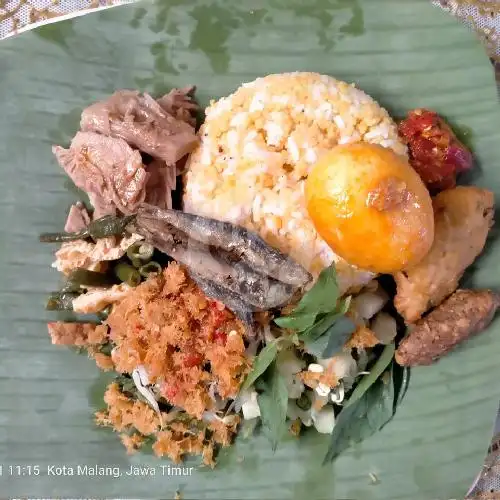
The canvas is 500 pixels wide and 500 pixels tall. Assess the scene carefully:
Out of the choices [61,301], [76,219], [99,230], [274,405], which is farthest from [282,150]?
[61,301]

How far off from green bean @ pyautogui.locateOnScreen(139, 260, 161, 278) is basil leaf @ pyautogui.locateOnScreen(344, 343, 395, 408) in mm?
1148

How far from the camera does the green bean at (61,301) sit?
2.95 meters

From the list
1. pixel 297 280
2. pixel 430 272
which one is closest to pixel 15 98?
pixel 297 280

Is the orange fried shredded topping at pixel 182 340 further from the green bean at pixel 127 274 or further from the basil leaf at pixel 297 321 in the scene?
the basil leaf at pixel 297 321

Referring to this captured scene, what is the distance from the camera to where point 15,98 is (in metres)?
2.93

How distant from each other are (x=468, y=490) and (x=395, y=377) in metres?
Answer: 0.62

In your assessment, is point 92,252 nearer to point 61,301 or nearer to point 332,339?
point 61,301

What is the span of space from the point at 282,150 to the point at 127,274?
997mm

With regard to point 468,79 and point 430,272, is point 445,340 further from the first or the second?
point 468,79

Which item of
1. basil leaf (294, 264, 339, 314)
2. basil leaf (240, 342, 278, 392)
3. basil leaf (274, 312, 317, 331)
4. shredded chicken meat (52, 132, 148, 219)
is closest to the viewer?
basil leaf (294, 264, 339, 314)

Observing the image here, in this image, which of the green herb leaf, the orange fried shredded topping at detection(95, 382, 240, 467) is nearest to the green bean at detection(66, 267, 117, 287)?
the orange fried shredded topping at detection(95, 382, 240, 467)

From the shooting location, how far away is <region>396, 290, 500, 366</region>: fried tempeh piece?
262 centimetres

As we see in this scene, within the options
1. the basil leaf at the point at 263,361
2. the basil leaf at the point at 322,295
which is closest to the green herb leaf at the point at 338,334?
the basil leaf at the point at 322,295

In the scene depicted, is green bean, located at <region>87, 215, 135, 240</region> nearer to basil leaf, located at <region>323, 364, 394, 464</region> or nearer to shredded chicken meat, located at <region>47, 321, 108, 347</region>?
shredded chicken meat, located at <region>47, 321, 108, 347</region>
